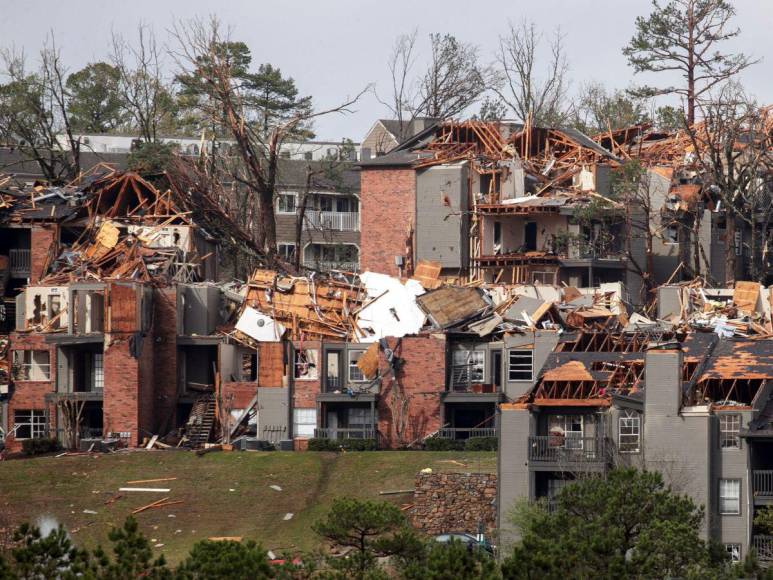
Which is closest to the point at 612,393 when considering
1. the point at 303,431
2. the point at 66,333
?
the point at 303,431

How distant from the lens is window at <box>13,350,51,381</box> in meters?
78.4

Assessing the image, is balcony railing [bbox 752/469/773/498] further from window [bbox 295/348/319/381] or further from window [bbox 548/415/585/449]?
window [bbox 295/348/319/381]

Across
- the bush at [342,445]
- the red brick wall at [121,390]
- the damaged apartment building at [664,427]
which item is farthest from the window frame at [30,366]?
the damaged apartment building at [664,427]

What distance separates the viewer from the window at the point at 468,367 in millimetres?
76125

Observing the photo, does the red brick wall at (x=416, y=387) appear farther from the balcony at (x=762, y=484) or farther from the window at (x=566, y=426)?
the balcony at (x=762, y=484)

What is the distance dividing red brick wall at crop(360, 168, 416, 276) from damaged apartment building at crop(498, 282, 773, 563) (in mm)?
23940

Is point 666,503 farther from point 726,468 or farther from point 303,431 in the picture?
point 303,431

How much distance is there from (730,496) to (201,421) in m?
27.5

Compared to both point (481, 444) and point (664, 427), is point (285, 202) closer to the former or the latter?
point (481, 444)

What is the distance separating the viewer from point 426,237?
3504 inches

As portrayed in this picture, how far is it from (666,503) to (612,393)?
40.6 ft

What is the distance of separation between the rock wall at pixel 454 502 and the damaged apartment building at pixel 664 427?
12.9 ft

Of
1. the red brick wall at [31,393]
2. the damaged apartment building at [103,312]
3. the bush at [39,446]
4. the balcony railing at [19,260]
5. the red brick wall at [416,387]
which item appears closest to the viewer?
the bush at [39,446]

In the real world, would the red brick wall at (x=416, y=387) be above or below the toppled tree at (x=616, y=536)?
above
